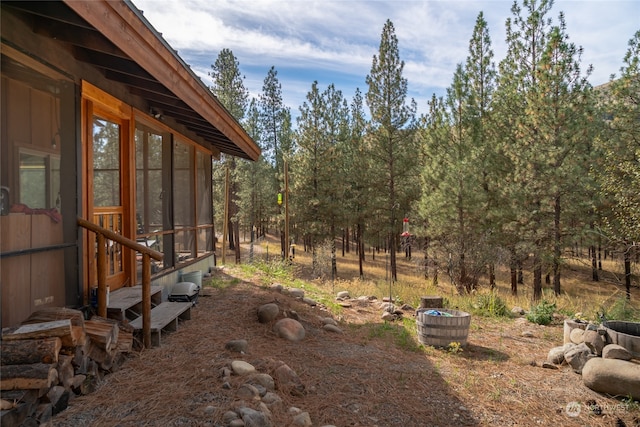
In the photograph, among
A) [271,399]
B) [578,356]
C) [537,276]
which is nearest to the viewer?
[271,399]

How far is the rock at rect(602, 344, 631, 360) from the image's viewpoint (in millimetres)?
4652

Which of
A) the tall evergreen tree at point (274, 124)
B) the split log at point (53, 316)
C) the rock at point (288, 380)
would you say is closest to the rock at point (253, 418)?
the rock at point (288, 380)

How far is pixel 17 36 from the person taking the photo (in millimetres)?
2891

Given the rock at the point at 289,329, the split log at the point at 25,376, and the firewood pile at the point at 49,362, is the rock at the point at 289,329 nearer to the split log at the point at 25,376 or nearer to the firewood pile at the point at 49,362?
the firewood pile at the point at 49,362

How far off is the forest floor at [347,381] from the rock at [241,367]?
0.12 meters

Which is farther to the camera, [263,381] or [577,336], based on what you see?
[577,336]

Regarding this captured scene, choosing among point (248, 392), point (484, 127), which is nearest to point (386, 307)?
point (248, 392)

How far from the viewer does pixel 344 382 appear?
4.11 m

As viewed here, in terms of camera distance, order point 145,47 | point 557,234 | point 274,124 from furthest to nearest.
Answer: point 274,124
point 557,234
point 145,47

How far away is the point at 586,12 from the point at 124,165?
7.74 meters

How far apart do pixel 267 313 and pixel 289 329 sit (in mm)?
409

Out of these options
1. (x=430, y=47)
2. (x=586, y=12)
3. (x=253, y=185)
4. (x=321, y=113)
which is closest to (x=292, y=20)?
(x=430, y=47)

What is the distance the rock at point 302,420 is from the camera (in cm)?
299

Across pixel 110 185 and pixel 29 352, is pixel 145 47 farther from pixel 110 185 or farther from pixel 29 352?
pixel 29 352
